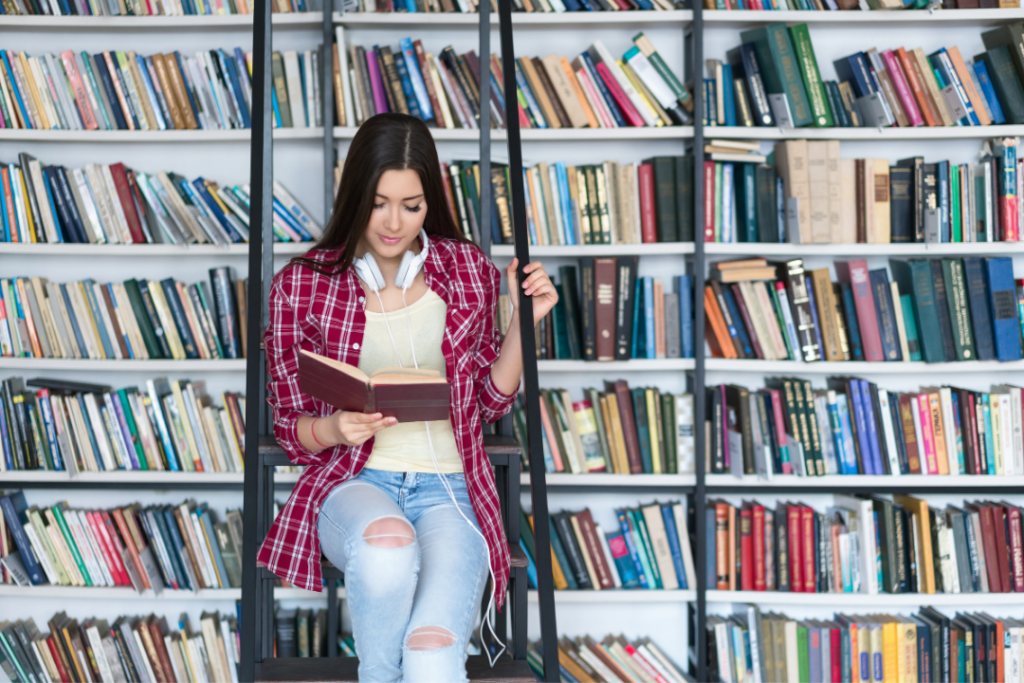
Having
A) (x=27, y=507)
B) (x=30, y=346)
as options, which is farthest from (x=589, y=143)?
(x=27, y=507)

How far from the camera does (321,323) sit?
1.37 m

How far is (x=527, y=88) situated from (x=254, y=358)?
3.90ft

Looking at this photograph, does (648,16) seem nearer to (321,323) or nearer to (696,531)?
(321,323)

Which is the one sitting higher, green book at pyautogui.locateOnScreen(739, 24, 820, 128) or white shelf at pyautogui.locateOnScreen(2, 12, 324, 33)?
white shelf at pyautogui.locateOnScreen(2, 12, 324, 33)

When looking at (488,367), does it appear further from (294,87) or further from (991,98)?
(991,98)

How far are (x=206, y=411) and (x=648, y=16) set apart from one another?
1688 mm

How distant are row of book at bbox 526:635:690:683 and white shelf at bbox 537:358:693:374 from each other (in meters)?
0.83

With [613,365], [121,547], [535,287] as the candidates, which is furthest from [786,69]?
[121,547]

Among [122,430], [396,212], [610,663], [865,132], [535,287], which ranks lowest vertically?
[610,663]

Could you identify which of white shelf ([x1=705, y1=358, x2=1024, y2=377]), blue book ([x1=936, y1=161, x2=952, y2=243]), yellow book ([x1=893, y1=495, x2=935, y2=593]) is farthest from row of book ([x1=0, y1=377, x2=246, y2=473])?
blue book ([x1=936, y1=161, x2=952, y2=243])

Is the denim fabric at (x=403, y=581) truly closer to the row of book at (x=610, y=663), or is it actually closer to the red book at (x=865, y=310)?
the row of book at (x=610, y=663)

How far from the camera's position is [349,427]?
3.88 feet

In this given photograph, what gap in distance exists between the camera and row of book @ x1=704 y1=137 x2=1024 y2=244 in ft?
6.77

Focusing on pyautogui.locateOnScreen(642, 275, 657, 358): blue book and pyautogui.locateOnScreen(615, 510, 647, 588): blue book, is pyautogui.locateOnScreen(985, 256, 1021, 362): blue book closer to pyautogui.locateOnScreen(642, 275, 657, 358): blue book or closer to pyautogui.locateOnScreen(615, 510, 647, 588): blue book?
pyautogui.locateOnScreen(642, 275, 657, 358): blue book
